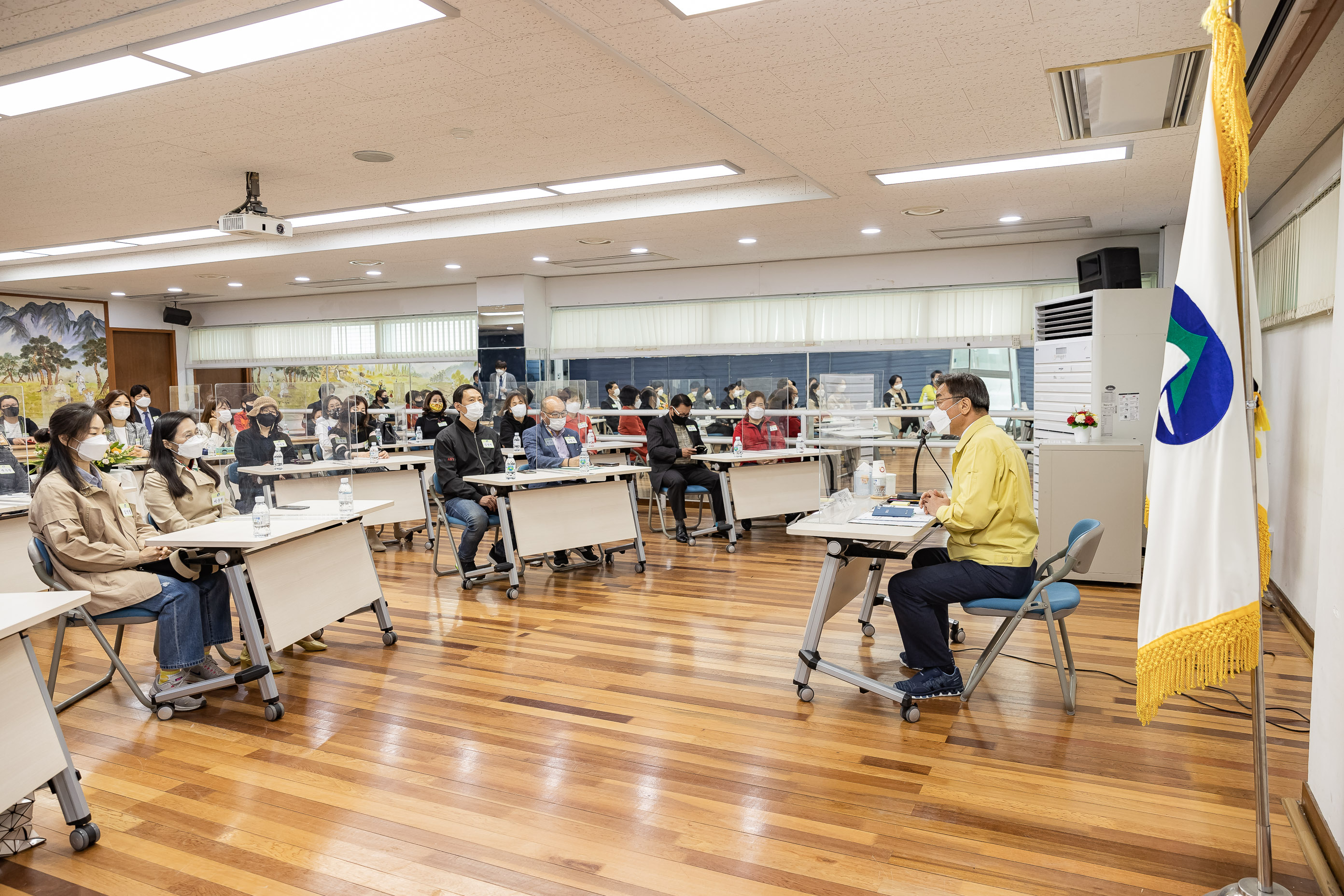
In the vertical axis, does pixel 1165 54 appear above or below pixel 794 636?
above

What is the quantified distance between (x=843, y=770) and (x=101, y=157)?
6171 millimetres

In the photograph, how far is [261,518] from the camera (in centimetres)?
420

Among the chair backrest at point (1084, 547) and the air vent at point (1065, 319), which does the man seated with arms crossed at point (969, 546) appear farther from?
the air vent at point (1065, 319)

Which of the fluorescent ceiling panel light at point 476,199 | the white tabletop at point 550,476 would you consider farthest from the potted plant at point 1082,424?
the fluorescent ceiling panel light at point 476,199

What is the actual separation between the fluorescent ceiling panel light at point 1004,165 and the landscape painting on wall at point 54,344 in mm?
12645

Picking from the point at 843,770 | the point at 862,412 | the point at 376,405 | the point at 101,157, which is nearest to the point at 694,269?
the point at 862,412

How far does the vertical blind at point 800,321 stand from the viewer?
10.8 meters

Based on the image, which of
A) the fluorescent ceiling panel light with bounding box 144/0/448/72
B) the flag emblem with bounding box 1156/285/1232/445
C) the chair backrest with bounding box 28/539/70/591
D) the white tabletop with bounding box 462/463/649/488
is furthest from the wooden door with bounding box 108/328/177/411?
the flag emblem with bounding box 1156/285/1232/445

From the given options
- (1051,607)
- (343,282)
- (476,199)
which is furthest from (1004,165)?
(343,282)

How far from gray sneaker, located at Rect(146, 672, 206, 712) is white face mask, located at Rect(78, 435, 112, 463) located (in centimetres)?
109

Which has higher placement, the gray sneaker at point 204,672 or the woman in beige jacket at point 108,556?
the woman in beige jacket at point 108,556

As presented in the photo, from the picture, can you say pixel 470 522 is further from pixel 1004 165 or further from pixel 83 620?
pixel 1004 165

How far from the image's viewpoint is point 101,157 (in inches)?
230

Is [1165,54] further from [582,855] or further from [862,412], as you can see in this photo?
[862,412]
